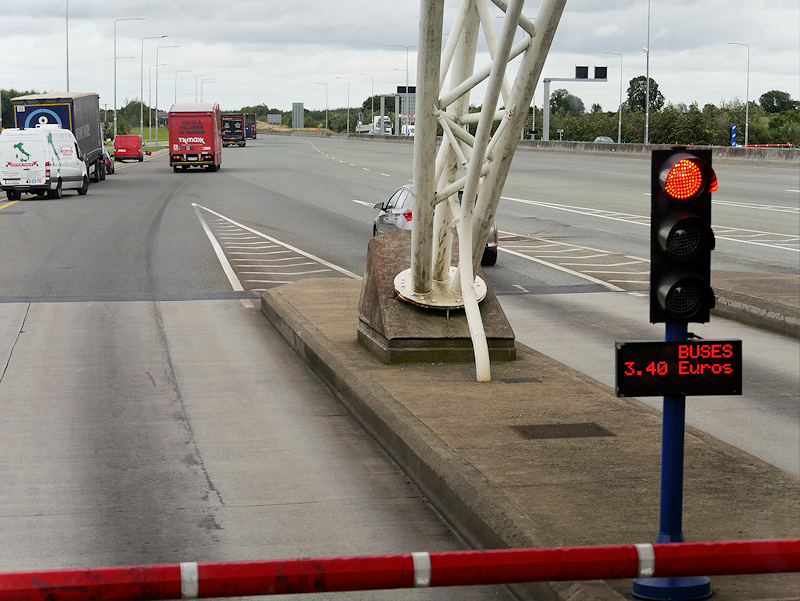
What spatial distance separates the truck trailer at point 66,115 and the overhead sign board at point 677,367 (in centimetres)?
4033

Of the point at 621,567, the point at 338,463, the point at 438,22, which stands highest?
the point at 438,22

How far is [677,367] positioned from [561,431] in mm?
3081

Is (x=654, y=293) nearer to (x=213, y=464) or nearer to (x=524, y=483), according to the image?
(x=524, y=483)

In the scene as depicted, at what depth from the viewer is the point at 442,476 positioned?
644cm

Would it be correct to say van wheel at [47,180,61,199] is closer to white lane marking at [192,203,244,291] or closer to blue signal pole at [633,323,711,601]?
white lane marking at [192,203,244,291]

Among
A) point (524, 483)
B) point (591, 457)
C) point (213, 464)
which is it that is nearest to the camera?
point (524, 483)

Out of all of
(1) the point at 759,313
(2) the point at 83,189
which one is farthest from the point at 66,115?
(1) the point at 759,313

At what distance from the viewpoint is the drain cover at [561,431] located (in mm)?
7430

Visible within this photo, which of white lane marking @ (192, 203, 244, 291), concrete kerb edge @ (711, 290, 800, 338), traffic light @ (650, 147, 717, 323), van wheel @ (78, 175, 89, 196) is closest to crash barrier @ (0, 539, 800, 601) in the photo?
traffic light @ (650, 147, 717, 323)

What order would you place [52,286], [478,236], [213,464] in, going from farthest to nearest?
[52,286]
[478,236]
[213,464]

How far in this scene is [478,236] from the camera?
9680 mm

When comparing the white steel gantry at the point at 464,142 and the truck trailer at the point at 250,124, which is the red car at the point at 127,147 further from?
the white steel gantry at the point at 464,142

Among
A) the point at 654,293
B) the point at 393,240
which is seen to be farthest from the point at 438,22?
the point at 654,293

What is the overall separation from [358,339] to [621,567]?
7628 millimetres
